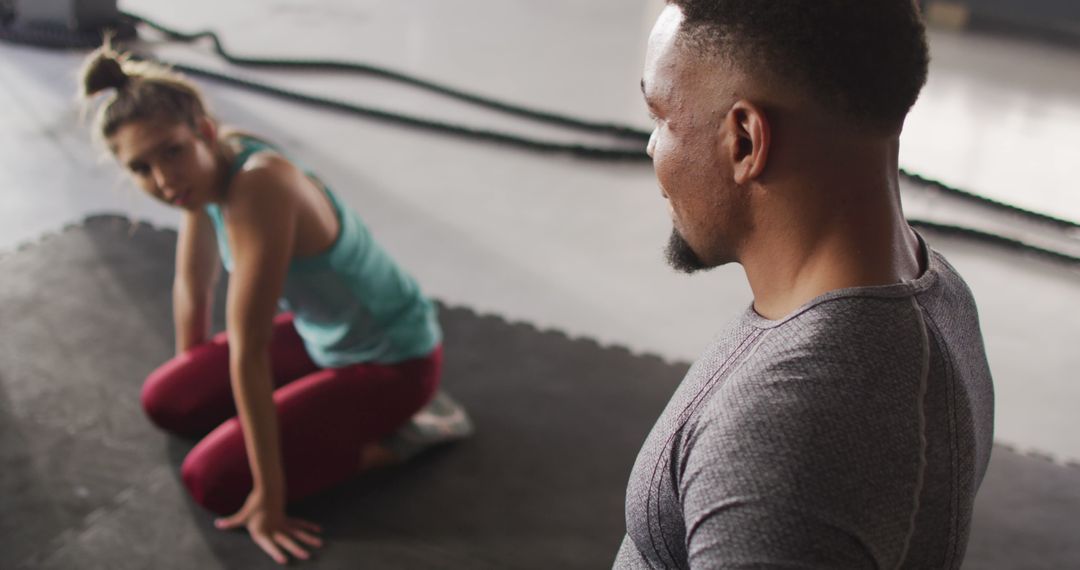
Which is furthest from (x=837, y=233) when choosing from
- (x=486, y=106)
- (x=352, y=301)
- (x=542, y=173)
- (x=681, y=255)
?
(x=486, y=106)

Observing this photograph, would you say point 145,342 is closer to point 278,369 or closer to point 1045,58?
point 278,369

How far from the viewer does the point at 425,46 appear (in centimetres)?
566

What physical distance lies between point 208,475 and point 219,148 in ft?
2.19

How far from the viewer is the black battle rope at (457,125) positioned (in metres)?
3.86

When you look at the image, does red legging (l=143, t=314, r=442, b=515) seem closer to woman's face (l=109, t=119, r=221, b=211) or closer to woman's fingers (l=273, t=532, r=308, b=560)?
woman's fingers (l=273, t=532, r=308, b=560)

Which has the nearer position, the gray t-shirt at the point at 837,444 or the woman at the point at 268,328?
the gray t-shirt at the point at 837,444

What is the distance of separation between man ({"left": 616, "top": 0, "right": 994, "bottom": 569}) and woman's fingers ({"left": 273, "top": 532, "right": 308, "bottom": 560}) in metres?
1.22

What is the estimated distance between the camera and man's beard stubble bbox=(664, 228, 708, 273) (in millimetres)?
1045

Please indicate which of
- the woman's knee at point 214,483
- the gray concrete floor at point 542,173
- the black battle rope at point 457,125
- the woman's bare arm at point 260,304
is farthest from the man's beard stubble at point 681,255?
the black battle rope at point 457,125

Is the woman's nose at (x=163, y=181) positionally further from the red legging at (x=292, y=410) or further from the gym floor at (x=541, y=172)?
the red legging at (x=292, y=410)

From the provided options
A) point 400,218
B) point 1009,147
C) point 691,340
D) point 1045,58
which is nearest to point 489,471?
point 691,340

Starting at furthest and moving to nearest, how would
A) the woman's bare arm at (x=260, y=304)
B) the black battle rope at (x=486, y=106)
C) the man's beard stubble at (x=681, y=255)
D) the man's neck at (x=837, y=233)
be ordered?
the black battle rope at (x=486, y=106) < the woman's bare arm at (x=260, y=304) < the man's beard stubble at (x=681, y=255) < the man's neck at (x=837, y=233)

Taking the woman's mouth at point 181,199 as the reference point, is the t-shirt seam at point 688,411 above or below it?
above

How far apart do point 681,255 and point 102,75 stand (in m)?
1.40
